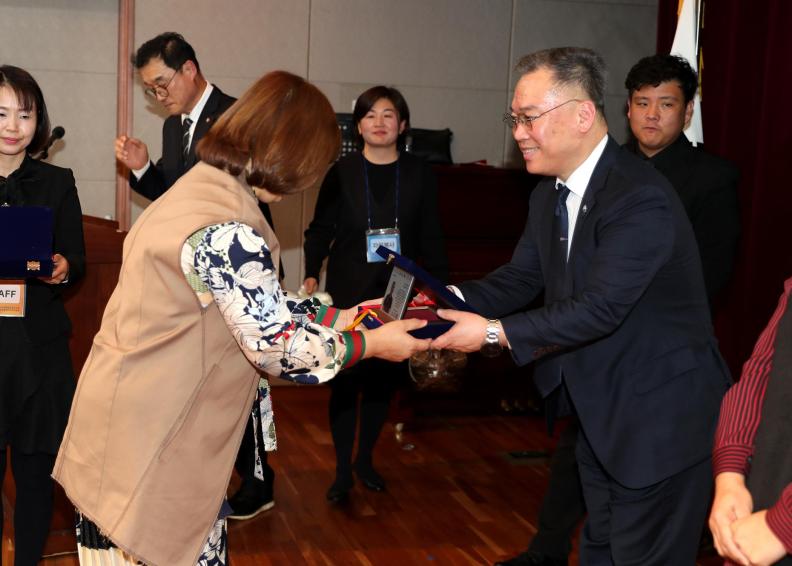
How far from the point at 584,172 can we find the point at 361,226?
1765 mm

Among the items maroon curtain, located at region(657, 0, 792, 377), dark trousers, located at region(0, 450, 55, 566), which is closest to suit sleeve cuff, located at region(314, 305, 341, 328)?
dark trousers, located at region(0, 450, 55, 566)

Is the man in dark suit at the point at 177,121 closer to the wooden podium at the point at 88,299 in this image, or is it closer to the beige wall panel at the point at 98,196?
the wooden podium at the point at 88,299

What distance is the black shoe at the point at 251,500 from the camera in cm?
384

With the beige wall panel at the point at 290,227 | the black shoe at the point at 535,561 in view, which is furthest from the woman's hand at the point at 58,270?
the beige wall panel at the point at 290,227

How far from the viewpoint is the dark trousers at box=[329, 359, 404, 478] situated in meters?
4.11

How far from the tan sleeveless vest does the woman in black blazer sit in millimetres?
861

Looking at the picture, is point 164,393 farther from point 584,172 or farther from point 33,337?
point 584,172

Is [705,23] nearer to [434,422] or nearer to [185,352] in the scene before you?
[434,422]

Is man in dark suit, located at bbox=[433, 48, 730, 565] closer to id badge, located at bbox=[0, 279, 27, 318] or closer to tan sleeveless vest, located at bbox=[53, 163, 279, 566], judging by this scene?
tan sleeveless vest, located at bbox=[53, 163, 279, 566]

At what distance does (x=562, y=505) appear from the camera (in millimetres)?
3320

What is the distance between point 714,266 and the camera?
3.41m

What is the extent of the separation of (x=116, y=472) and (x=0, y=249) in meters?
0.85

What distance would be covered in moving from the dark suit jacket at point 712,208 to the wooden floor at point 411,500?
1127 mm

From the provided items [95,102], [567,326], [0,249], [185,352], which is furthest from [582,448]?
[95,102]
